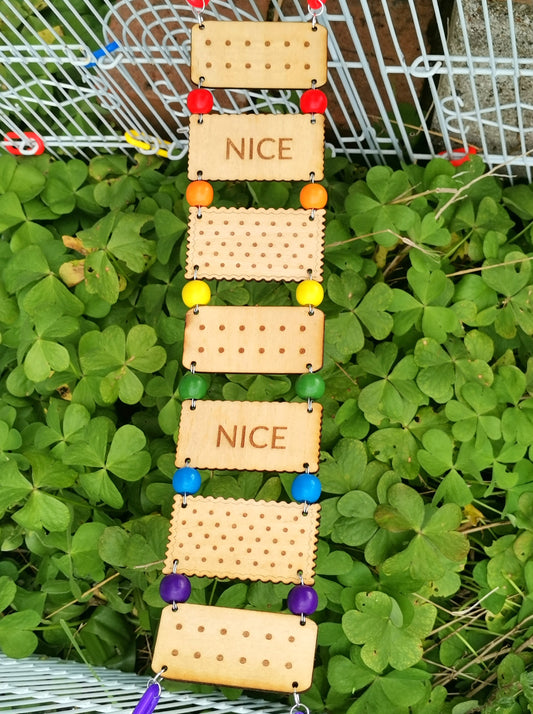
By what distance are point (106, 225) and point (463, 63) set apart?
1.06 metres

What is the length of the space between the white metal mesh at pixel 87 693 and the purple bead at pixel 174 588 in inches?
9.5

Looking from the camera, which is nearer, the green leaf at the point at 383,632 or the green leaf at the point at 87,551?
the green leaf at the point at 383,632

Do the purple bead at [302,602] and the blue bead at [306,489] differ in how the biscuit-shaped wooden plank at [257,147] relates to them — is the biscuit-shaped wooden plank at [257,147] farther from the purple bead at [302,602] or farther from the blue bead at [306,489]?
the purple bead at [302,602]

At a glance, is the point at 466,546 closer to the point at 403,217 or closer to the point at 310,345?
the point at 310,345

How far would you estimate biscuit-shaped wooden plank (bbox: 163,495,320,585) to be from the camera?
136 cm

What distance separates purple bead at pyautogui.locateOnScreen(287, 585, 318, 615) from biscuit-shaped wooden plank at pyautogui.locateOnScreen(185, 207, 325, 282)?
2.08 feet

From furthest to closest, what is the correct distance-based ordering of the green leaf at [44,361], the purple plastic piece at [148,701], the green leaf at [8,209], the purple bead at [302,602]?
the green leaf at [8,209] → the green leaf at [44,361] → the purple bead at [302,602] → the purple plastic piece at [148,701]

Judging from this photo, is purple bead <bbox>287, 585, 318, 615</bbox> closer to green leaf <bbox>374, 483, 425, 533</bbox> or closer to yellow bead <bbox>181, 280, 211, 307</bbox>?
green leaf <bbox>374, 483, 425, 533</bbox>

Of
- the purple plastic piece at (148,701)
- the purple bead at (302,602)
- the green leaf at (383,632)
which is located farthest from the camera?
the green leaf at (383,632)

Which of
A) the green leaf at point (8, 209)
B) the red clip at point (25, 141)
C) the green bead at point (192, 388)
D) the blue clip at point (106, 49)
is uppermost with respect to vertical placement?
the blue clip at point (106, 49)

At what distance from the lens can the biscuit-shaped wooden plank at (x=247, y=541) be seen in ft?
4.46

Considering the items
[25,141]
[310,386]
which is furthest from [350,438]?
[25,141]

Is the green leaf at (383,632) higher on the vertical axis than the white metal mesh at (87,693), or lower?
higher

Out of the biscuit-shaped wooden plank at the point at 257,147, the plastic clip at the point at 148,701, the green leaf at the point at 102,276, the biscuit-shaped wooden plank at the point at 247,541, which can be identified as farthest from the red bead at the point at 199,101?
the plastic clip at the point at 148,701
